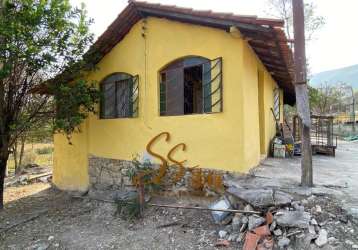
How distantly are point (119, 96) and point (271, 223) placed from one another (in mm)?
5795

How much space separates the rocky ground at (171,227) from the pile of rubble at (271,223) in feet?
0.05

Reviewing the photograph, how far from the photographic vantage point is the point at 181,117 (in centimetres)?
687

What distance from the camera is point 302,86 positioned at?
5.58m

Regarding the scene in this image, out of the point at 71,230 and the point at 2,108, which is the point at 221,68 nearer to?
the point at 71,230

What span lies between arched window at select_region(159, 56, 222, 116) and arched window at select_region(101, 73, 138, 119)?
39.1 inches

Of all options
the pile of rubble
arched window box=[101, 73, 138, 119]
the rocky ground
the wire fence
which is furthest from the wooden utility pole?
the wire fence

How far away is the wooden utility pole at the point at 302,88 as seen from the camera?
5.49 metres

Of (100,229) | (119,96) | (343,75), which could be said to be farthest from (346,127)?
(343,75)

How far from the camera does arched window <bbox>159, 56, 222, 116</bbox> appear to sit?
638 centimetres

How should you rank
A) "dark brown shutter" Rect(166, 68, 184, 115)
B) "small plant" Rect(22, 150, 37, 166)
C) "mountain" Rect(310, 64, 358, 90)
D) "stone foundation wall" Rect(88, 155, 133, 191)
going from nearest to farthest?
1. "dark brown shutter" Rect(166, 68, 184, 115)
2. "stone foundation wall" Rect(88, 155, 133, 191)
3. "small plant" Rect(22, 150, 37, 166)
4. "mountain" Rect(310, 64, 358, 90)

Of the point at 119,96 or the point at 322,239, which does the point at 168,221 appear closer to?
the point at 322,239

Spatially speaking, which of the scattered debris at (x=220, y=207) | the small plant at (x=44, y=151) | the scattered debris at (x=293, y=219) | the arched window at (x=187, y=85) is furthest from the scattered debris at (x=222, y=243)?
the small plant at (x=44, y=151)

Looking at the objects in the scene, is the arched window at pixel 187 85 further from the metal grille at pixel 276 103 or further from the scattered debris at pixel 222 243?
the metal grille at pixel 276 103

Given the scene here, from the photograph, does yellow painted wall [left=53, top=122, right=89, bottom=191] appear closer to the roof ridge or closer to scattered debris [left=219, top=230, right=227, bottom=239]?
the roof ridge
